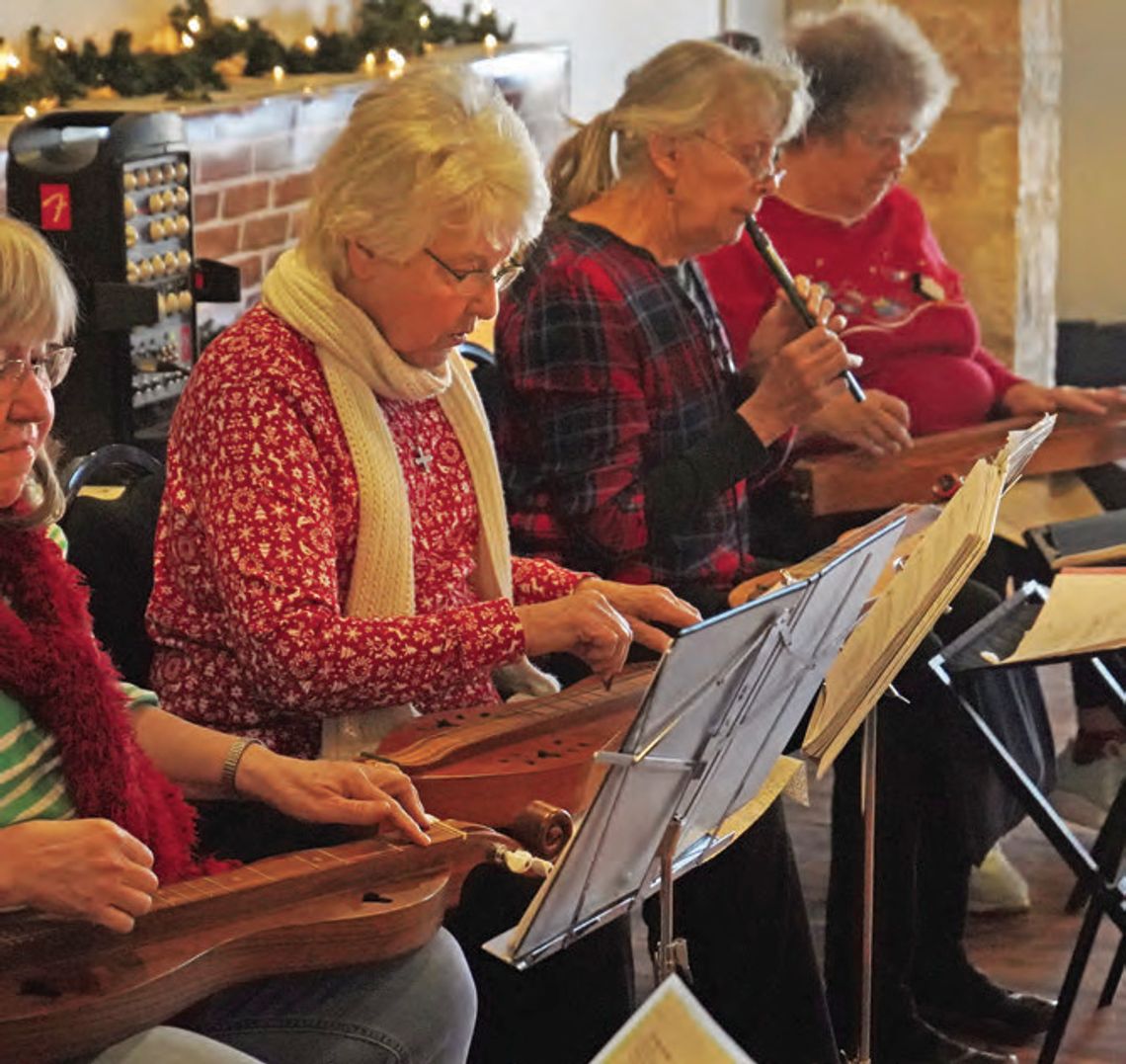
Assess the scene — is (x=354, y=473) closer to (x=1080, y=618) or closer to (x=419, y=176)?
(x=419, y=176)

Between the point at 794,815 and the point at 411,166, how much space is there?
5.75 ft

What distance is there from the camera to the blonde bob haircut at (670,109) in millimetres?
2686

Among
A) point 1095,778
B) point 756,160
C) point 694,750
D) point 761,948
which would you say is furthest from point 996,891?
point 694,750

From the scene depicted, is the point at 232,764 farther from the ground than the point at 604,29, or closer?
closer

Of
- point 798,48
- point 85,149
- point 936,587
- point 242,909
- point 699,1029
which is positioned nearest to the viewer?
point 699,1029

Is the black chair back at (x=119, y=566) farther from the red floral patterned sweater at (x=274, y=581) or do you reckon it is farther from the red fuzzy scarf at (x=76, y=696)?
the red fuzzy scarf at (x=76, y=696)

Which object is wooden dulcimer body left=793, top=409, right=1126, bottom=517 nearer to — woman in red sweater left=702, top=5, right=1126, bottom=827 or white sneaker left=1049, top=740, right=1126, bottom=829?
woman in red sweater left=702, top=5, right=1126, bottom=827

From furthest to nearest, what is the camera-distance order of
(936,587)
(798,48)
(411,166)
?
(798,48), (411,166), (936,587)

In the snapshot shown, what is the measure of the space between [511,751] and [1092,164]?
17.4 feet

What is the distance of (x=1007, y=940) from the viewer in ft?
9.75

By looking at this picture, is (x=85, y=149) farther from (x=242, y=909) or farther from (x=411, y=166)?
(x=242, y=909)

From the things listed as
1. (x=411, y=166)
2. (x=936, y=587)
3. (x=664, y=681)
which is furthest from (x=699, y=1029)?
(x=411, y=166)

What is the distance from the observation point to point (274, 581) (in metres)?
1.91

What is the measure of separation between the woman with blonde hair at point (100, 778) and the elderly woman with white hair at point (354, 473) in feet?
0.60
